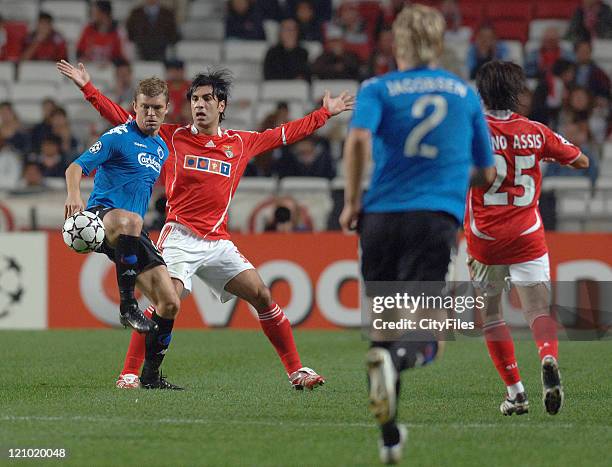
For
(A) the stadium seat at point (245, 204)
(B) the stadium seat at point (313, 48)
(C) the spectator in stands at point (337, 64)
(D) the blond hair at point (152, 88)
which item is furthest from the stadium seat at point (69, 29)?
(D) the blond hair at point (152, 88)

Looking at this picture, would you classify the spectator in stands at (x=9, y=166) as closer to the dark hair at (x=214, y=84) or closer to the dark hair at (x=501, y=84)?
the dark hair at (x=214, y=84)

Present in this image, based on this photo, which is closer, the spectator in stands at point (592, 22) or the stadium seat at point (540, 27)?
the spectator in stands at point (592, 22)

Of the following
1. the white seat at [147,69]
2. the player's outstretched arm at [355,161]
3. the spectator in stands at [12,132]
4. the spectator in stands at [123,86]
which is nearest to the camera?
the player's outstretched arm at [355,161]

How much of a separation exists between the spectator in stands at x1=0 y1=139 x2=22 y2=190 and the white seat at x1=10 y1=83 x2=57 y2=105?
1.80 metres

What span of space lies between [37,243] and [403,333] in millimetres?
9258

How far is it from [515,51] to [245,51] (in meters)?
4.03

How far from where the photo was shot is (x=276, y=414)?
661 centimetres

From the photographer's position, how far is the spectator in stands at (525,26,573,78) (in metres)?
17.4

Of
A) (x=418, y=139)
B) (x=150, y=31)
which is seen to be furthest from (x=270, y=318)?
(x=150, y=31)

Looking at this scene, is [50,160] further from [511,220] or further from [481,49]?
[511,220]

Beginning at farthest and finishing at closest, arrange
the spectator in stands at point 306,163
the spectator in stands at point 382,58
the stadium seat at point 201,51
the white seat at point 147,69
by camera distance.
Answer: the stadium seat at point 201,51, the white seat at point 147,69, the spectator in stands at point 382,58, the spectator in stands at point 306,163

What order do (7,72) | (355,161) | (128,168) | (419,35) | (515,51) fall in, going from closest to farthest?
(355,161) < (419,35) < (128,168) < (515,51) < (7,72)

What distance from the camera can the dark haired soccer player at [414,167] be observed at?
199 inches

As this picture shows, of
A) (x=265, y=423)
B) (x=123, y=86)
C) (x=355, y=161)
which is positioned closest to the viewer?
(x=355, y=161)
